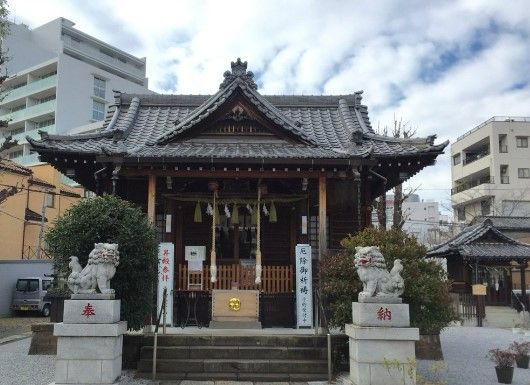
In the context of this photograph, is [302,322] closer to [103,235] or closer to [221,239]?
[221,239]

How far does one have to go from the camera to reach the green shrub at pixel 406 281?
32.0 feet

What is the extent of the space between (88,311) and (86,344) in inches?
21.9

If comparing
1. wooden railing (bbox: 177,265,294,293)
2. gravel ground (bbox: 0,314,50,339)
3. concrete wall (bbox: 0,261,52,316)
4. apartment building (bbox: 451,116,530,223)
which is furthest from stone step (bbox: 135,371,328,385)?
apartment building (bbox: 451,116,530,223)

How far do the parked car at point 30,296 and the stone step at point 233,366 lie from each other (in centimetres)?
1673

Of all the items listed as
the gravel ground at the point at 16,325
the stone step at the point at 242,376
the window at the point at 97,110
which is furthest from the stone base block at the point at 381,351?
the window at the point at 97,110

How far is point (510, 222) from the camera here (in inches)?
1374

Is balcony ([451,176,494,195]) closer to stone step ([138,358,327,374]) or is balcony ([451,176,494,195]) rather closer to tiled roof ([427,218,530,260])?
tiled roof ([427,218,530,260])

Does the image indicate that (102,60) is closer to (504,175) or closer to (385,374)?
(504,175)

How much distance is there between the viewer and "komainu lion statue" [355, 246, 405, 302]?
880 cm

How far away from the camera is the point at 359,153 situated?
1229cm

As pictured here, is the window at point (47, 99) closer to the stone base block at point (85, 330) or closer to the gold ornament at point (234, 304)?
the gold ornament at point (234, 304)

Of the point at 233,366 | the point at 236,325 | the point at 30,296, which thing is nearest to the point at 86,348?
the point at 233,366

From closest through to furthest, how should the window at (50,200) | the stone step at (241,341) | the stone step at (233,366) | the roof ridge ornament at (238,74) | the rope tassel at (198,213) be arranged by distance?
the stone step at (233,366) → the stone step at (241,341) → the rope tassel at (198,213) → the roof ridge ornament at (238,74) → the window at (50,200)

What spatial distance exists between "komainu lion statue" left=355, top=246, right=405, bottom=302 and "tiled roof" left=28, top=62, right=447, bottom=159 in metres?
3.76
